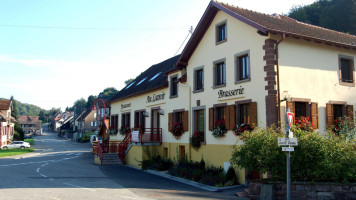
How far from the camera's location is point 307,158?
10922mm

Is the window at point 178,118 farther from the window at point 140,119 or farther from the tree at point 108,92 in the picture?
the tree at point 108,92

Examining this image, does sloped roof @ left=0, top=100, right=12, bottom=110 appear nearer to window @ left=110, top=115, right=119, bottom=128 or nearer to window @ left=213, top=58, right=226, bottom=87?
window @ left=110, top=115, right=119, bottom=128

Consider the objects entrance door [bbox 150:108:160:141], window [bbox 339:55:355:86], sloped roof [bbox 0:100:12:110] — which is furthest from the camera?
sloped roof [bbox 0:100:12:110]

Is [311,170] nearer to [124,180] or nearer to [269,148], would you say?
[269,148]

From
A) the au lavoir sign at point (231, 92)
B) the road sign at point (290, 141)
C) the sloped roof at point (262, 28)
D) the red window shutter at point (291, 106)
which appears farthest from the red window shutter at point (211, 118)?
the road sign at point (290, 141)

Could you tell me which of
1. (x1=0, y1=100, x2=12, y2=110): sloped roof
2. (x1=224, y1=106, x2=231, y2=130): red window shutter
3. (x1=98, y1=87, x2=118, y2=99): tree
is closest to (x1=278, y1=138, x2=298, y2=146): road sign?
(x1=224, y1=106, x2=231, y2=130): red window shutter

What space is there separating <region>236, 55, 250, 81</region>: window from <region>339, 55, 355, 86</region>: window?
4.90 meters

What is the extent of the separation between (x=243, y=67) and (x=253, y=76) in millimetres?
1127

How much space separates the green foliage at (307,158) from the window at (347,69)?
20.8 feet

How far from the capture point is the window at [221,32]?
1739cm

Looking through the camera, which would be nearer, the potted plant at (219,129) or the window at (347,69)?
the potted plant at (219,129)

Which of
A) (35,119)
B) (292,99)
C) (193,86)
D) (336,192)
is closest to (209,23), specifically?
(193,86)

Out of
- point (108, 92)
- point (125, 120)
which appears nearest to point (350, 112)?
point (125, 120)

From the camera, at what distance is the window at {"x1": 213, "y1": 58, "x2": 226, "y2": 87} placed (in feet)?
56.5
